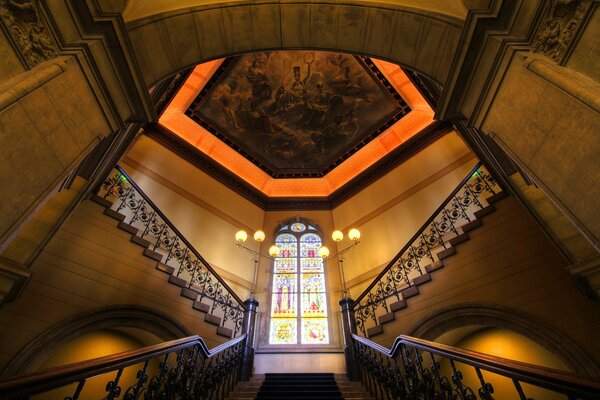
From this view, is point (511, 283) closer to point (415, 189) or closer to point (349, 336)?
point (349, 336)

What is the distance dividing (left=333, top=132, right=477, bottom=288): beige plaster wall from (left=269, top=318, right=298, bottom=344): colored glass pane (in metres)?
1.70

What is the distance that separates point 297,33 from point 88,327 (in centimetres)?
445

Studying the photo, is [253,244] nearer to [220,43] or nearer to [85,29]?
[220,43]

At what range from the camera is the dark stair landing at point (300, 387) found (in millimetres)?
3883

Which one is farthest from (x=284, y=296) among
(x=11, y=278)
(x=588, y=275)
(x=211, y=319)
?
(x=588, y=275)

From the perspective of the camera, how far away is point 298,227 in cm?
969

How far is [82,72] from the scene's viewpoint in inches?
94.5

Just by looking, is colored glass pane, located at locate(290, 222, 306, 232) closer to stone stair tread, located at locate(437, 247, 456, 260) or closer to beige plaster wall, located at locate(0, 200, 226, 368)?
beige plaster wall, located at locate(0, 200, 226, 368)

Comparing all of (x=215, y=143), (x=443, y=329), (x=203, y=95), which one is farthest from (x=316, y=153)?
(x=443, y=329)

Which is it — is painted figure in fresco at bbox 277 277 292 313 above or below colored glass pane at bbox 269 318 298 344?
above

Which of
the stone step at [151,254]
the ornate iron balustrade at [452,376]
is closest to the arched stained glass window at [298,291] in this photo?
the ornate iron balustrade at [452,376]

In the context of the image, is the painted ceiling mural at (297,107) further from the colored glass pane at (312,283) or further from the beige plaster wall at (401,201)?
the colored glass pane at (312,283)

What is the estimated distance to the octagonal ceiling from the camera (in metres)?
8.42

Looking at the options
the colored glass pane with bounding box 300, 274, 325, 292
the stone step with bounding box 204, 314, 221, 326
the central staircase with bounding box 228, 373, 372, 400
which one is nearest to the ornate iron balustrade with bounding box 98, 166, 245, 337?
the stone step with bounding box 204, 314, 221, 326
